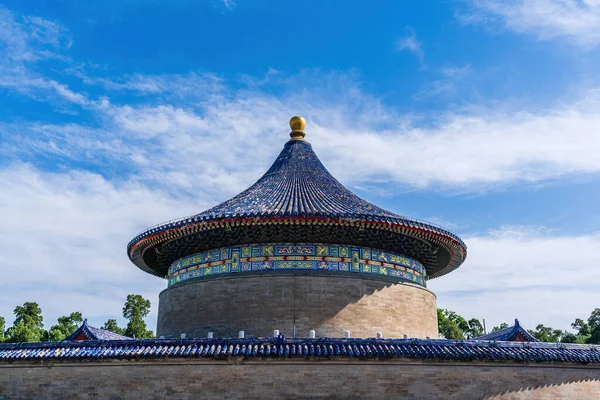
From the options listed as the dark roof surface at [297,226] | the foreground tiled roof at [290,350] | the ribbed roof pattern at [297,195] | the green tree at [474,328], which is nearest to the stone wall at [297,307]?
the dark roof surface at [297,226]

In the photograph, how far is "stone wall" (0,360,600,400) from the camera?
40.5 ft

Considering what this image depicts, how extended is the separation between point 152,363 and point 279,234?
18.8 ft

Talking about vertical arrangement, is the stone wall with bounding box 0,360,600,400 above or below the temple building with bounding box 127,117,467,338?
below

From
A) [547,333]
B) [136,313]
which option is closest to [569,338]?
[547,333]

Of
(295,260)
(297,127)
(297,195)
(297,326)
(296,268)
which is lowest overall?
(297,326)

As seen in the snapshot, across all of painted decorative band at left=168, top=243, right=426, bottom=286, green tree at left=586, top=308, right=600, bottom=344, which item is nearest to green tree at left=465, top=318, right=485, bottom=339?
green tree at left=586, top=308, right=600, bottom=344

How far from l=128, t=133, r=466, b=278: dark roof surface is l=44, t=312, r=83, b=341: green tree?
2609 centimetres

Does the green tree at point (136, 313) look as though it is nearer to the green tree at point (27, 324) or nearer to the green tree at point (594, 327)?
the green tree at point (27, 324)

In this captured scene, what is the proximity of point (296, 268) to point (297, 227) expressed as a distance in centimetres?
118

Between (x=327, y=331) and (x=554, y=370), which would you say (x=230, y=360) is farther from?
(x=554, y=370)

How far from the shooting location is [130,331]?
44531 millimetres

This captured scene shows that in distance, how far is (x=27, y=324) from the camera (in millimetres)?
43906

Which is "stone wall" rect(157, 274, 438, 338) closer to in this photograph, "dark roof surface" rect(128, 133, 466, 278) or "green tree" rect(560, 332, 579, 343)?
"dark roof surface" rect(128, 133, 466, 278)

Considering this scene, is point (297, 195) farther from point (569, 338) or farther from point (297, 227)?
point (569, 338)
